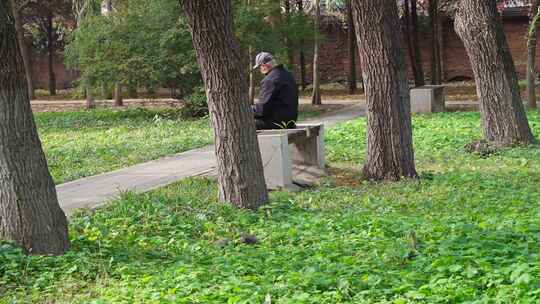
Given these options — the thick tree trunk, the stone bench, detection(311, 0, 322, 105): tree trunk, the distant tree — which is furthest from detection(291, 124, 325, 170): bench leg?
the distant tree

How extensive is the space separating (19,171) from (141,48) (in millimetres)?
17422

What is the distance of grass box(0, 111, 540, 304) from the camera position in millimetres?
6172

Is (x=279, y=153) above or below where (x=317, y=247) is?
above

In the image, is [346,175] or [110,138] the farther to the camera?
[110,138]

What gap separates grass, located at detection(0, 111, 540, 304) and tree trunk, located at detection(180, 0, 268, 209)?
0.29 metres

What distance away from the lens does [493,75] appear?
16.0 m

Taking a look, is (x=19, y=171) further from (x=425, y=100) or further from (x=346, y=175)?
(x=425, y=100)

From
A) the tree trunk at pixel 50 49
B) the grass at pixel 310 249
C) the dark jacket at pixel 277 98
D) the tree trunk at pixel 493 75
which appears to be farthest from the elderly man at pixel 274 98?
the tree trunk at pixel 50 49

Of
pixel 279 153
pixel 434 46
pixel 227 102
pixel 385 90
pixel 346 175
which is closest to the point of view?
pixel 227 102

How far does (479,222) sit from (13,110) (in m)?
4.21

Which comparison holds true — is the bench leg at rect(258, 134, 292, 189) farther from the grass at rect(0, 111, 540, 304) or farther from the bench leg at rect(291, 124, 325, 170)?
the bench leg at rect(291, 124, 325, 170)

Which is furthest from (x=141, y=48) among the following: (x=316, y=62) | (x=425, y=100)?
(x=425, y=100)

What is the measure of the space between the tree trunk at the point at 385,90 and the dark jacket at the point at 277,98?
4.50ft

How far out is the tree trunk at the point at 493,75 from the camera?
15781mm
